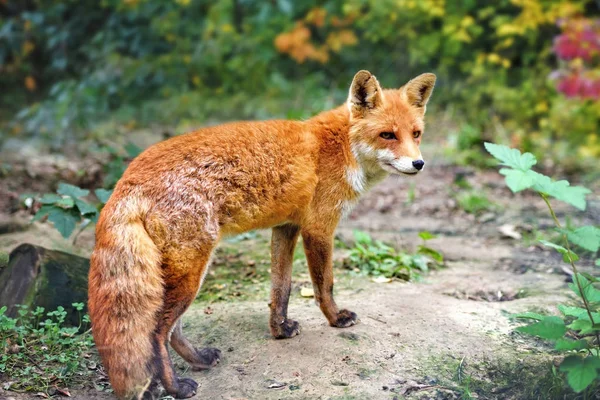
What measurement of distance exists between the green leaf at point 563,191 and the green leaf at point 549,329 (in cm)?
59

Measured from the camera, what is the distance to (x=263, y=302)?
4.20 meters

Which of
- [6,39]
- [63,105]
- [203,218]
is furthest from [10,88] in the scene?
[203,218]

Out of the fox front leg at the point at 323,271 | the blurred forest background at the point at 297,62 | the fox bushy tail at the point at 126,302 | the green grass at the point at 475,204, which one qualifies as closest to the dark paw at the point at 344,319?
the fox front leg at the point at 323,271

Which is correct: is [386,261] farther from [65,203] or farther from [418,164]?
[65,203]

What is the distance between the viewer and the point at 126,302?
281 cm

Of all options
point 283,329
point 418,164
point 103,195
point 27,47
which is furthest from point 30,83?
point 418,164

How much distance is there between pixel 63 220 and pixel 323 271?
1758 mm

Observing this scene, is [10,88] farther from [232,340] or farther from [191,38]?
[232,340]

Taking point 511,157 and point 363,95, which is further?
point 363,95

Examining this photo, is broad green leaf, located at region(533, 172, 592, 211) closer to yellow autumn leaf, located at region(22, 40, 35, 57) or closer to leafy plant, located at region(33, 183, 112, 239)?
leafy plant, located at region(33, 183, 112, 239)

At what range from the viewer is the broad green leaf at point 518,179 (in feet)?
8.18

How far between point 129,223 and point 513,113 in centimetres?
793

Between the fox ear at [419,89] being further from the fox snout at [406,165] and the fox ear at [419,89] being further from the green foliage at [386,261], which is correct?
the green foliage at [386,261]

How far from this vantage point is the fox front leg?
3.58 metres
